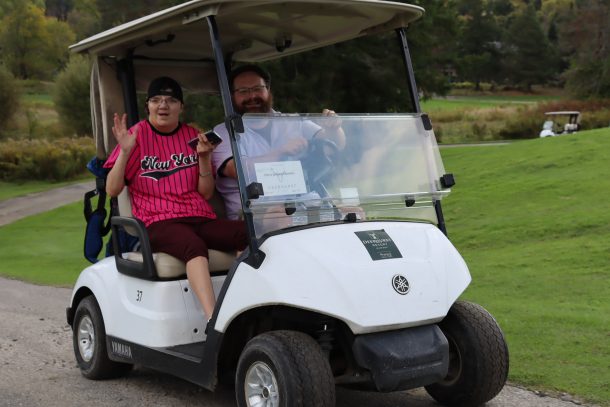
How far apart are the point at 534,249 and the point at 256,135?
22.2ft

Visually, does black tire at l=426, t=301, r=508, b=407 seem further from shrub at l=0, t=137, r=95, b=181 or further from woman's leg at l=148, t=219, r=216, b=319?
shrub at l=0, t=137, r=95, b=181

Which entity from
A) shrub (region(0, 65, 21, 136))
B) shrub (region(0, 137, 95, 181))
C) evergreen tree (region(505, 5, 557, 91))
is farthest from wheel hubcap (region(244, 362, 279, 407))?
evergreen tree (region(505, 5, 557, 91))

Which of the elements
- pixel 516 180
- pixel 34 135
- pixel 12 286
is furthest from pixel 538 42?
pixel 12 286

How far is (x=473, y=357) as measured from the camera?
427 cm

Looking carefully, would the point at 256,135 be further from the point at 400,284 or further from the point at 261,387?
the point at 261,387

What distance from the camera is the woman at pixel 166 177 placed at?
4.84m

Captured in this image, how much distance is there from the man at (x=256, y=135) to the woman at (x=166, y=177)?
6.1 inches

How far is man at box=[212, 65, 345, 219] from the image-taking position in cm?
429

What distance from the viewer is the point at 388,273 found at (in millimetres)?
3924

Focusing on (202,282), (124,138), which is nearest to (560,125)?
(124,138)

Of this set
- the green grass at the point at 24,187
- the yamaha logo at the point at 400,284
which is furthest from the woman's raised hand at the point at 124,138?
the green grass at the point at 24,187

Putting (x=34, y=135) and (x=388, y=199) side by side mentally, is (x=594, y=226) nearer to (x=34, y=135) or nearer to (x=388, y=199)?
(x=388, y=199)

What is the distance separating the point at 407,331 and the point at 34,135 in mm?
39637

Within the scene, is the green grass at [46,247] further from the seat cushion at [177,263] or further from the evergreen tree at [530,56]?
the evergreen tree at [530,56]
